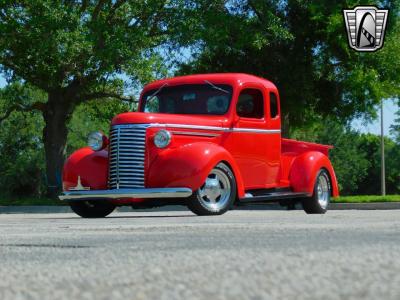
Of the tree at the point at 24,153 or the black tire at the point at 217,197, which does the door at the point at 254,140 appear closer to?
the black tire at the point at 217,197

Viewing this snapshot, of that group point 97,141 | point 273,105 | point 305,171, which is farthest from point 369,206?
point 97,141

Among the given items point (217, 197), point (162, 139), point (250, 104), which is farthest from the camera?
point (250, 104)

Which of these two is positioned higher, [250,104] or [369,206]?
[250,104]

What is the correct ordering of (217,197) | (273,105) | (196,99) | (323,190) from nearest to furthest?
(217,197) < (196,99) < (273,105) < (323,190)

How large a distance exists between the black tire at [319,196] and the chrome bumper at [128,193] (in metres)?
3.43

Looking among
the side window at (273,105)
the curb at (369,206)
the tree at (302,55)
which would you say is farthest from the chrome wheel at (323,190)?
the tree at (302,55)

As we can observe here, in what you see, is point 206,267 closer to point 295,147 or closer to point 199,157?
point 199,157

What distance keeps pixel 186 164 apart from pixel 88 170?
1.86 meters

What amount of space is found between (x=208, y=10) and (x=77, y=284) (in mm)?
22911

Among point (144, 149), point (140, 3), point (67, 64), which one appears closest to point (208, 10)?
point (140, 3)

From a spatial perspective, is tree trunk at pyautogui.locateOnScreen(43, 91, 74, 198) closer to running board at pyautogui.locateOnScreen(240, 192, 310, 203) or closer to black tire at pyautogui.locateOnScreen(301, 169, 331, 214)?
black tire at pyautogui.locateOnScreen(301, 169, 331, 214)

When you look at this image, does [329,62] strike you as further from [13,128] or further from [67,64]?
[13,128]

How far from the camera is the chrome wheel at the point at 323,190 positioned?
1455 centimetres

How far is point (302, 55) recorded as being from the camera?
28.0 meters
